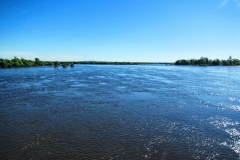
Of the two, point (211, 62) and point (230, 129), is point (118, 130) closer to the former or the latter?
point (230, 129)

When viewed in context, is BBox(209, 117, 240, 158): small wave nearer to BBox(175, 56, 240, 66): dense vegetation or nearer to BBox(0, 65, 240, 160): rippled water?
BBox(0, 65, 240, 160): rippled water

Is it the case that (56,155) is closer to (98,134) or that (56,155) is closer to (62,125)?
(98,134)

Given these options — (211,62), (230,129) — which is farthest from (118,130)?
(211,62)

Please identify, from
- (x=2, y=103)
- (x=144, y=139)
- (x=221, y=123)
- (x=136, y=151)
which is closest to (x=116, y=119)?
(x=144, y=139)

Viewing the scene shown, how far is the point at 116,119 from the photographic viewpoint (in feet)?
43.7

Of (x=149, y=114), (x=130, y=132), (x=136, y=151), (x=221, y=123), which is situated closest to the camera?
(x=136, y=151)

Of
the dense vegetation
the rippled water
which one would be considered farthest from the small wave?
the dense vegetation

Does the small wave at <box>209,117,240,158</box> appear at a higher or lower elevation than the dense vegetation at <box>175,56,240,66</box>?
lower

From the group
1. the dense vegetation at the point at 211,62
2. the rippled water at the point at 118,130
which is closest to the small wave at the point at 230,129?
the rippled water at the point at 118,130

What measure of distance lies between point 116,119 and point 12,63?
9758 cm

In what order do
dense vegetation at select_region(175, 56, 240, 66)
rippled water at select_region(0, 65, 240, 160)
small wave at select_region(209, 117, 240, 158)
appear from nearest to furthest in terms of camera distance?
rippled water at select_region(0, 65, 240, 160), small wave at select_region(209, 117, 240, 158), dense vegetation at select_region(175, 56, 240, 66)

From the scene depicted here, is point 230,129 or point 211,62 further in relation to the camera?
→ point 211,62

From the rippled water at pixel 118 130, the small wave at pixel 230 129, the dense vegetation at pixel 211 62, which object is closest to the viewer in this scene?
the rippled water at pixel 118 130

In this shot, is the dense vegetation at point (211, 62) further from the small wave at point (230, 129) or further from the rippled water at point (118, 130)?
the small wave at point (230, 129)
